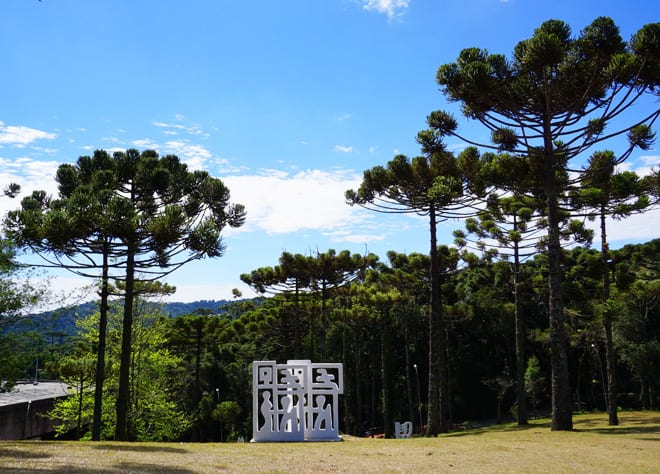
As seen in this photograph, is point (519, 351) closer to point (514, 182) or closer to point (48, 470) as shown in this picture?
point (514, 182)

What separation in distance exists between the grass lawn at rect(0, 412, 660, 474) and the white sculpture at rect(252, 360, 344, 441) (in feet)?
9.34

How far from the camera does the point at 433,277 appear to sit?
17453mm

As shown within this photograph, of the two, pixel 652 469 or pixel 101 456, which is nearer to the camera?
pixel 652 469

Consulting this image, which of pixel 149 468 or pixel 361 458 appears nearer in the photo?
pixel 149 468

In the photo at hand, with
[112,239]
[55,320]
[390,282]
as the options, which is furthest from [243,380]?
[55,320]

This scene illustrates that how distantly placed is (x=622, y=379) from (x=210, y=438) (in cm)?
2688

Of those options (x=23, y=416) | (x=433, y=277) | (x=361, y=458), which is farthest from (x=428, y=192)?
(x=23, y=416)

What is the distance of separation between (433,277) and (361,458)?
9.11 m

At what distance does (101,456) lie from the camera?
27.1 ft

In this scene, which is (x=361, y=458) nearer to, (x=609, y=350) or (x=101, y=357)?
(x=101, y=357)

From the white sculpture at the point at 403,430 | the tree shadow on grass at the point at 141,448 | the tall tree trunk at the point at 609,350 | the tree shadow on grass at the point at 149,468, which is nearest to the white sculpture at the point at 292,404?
the tree shadow on grass at the point at 141,448

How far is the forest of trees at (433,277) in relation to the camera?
13305 mm

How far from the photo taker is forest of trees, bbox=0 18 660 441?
1330 centimetres

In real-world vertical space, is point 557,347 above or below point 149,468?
above
